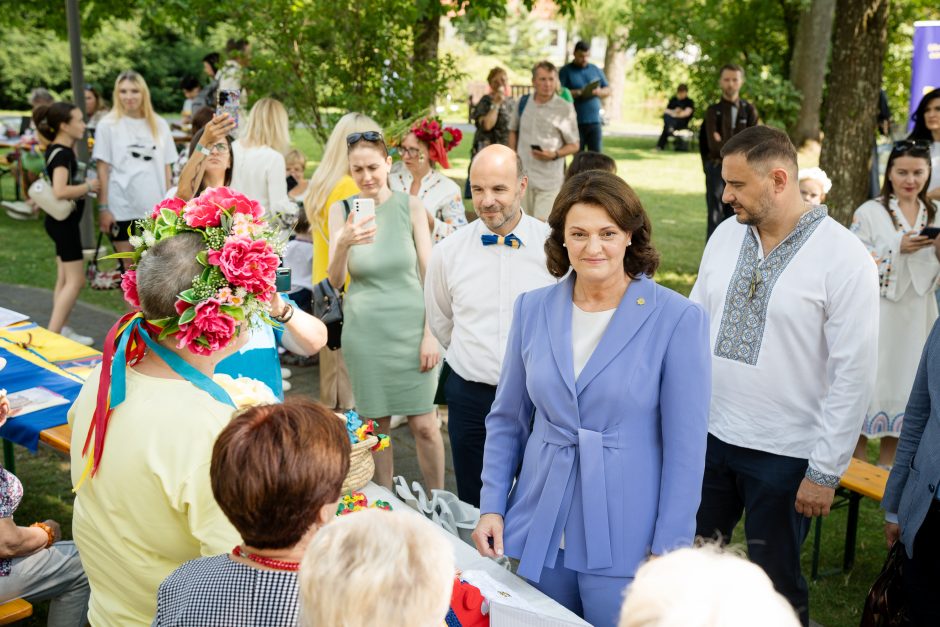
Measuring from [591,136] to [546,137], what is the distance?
3657 mm

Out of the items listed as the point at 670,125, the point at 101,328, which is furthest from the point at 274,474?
the point at 670,125

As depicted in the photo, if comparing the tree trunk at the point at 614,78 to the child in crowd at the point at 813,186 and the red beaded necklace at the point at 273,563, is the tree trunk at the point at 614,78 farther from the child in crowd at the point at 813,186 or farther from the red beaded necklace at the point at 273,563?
the red beaded necklace at the point at 273,563

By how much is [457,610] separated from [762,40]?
2067cm

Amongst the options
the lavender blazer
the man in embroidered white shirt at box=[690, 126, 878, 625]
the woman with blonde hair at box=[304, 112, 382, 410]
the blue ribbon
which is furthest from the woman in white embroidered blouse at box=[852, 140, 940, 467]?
the blue ribbon

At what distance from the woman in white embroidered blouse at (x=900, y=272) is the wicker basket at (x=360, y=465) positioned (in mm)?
3441

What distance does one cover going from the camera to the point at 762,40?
68.5ft

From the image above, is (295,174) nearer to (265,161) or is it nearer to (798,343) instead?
(265,161)

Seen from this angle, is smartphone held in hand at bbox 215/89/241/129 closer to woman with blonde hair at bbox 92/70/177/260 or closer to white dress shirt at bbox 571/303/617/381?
white dress shirt at bbox 571/303/617/381

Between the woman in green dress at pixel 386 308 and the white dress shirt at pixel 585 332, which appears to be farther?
the woman in green dress at pixel 386 308

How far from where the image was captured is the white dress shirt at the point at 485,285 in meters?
4.09

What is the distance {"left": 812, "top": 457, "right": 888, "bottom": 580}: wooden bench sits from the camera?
4.33 m

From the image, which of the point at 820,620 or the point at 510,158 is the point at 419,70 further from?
the point at 820,620

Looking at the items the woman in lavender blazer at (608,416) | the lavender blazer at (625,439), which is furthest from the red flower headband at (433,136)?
the lavender blazer at (625,439)

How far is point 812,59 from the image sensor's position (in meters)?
16.7
